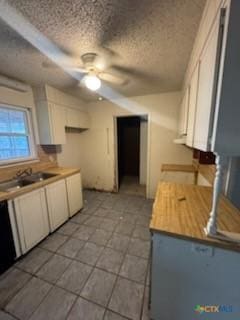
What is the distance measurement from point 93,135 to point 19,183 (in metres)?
2.09

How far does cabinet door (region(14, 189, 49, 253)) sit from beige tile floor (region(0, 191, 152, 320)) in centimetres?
16

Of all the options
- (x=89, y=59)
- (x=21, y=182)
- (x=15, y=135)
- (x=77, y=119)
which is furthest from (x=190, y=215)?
(x=77, y=119)

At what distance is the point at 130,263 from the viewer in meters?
1.75

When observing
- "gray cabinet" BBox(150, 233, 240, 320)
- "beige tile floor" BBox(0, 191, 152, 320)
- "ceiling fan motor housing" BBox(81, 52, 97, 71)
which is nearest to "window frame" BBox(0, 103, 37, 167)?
"beige tile floor" BBox(0, 191, 152, 320)

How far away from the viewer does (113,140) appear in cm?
370

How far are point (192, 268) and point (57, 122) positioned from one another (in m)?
2.87

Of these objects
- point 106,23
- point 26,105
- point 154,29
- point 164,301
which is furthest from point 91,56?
point 164,301

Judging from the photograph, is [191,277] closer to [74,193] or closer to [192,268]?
[192,268]

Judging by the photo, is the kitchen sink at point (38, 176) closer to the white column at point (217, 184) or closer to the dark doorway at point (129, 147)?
the white column at point (217, 184)

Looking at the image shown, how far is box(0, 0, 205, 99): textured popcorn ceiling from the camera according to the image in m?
1.00

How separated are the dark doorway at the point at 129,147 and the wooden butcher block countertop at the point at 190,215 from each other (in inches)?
143

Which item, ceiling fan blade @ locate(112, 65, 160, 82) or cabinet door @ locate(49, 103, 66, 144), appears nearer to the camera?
ceiling fan blade @ locate(112, 65, 160, 82)

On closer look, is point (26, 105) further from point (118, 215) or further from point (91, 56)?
point (118, 215)

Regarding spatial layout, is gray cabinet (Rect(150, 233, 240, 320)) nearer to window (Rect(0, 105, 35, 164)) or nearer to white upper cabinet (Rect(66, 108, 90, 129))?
window (Rect(0, 105, 35, 164))
